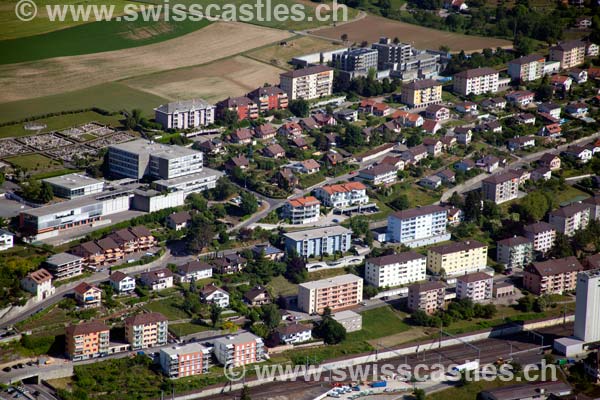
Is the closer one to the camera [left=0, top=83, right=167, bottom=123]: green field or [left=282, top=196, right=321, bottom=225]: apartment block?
[left=282, top=196, right=321, bottom=225]: apartment block

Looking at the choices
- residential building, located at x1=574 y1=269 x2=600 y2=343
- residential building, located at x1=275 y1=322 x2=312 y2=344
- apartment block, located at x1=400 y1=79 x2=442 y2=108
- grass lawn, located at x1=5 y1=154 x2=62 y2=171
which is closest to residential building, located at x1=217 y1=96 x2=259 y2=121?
apartment block, located at x1=400 y1=79 x2=442 y2=108

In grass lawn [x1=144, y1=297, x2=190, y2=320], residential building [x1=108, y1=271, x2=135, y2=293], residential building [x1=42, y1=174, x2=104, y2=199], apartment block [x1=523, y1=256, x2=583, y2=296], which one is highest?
residential building [x1=42, y1=174, x2=104, y2=199]

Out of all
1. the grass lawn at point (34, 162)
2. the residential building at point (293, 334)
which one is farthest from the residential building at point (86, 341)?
the grass lawn at point (34, 162)

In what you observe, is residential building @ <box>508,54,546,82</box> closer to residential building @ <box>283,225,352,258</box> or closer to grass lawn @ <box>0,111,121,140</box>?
grass lawn @ <box>0,111,121,140</box>

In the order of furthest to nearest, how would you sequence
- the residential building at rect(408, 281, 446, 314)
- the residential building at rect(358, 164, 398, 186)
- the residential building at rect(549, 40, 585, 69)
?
the residential building at rect(549, 40, 585, 69)
the residential building at rect(358, 164, 398, 186)
the residential building at rect(408, 281, 446, 314)

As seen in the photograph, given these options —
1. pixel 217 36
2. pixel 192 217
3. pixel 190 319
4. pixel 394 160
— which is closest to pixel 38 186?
pixel 192 217

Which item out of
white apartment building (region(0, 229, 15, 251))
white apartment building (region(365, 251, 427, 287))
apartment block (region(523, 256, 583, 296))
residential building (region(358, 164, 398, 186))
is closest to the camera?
white apartment building (region(0, 229, 15, 251))

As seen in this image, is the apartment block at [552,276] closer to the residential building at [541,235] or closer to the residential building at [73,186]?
the residential building at [541,235]

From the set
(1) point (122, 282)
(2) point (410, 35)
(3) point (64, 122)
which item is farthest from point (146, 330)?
(2) point (410, 35)
